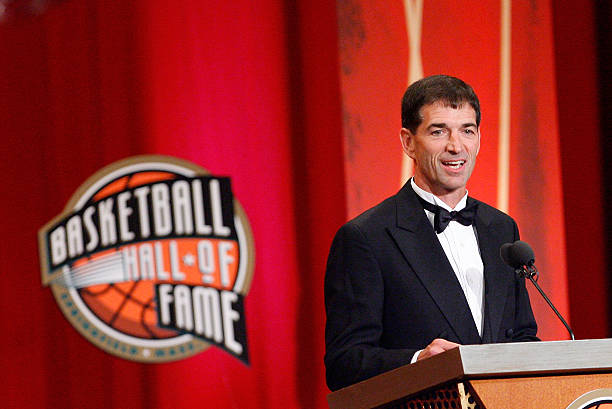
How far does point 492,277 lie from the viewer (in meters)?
1.78

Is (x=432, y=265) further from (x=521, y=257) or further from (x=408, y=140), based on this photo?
(x=408, y=140)

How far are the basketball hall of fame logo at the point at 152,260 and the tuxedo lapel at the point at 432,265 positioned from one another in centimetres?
146

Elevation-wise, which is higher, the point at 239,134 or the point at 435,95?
the point at 239,134

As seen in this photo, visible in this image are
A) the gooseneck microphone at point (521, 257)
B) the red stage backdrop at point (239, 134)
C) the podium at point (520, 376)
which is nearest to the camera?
the podium at point (520, 376)

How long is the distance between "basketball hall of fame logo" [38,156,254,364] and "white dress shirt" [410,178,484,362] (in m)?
1.40

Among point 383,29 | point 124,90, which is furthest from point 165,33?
point 383,29

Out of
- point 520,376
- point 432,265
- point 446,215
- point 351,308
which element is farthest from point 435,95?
point 520,376

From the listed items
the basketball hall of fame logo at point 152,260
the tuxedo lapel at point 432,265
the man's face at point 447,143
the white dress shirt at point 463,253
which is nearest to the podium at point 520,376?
the tuxedo lapel at point 432,265

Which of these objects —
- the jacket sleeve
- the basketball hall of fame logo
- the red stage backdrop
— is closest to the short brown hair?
the jacket sleeve

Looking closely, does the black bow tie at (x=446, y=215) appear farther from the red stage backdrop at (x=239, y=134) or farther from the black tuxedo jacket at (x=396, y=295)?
the red stage backdrop at (x=239, y=134)

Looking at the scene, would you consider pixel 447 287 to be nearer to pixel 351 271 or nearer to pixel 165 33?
pixel 351 271

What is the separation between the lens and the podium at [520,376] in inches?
46.7

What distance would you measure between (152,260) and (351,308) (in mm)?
1656

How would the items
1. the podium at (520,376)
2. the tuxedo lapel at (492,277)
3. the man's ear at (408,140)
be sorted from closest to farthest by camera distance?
the podium at (520,376) → the tuxedo lapel at (492,277) → the man's ear at (408,140)
